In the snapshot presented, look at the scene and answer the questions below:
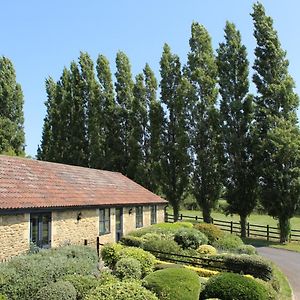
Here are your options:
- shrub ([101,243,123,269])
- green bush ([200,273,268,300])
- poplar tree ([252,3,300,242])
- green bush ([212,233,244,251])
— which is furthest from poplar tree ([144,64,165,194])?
green bush ([200,273,268,300])

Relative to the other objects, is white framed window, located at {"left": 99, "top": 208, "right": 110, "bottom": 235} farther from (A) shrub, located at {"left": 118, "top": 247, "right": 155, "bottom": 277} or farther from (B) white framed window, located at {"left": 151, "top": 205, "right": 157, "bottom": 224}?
(B) white framed window, located at {"left": 151, "top": 205, "right": 157, "bottom": 224}

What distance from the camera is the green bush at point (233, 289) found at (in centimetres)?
1156

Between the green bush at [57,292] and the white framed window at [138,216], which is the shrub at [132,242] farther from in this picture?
the green bush at [57,292]

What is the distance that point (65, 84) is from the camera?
2055 inches

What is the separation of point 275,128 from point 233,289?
2409 centimetres

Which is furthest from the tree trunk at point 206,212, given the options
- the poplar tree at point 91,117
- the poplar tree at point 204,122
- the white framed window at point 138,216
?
the poplar tree at point 91,117

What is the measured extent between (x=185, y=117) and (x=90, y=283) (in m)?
30.5

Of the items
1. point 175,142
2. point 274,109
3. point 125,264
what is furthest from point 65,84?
point 125,264

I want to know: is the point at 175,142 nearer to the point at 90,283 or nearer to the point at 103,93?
the point at 103,93

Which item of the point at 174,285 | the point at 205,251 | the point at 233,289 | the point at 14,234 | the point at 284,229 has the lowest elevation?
the point at 284,229

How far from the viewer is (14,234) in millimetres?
15117

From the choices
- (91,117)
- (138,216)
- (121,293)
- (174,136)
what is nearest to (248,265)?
(121,293)

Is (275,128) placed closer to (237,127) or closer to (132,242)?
(237,127)

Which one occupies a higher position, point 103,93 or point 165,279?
point 103,93
